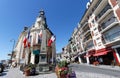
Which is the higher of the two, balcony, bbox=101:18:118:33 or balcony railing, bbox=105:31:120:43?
balcony, bbox=101:18:118:33

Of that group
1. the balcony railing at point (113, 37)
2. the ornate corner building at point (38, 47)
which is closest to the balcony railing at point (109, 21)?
the balcony railing at point (113, 37)

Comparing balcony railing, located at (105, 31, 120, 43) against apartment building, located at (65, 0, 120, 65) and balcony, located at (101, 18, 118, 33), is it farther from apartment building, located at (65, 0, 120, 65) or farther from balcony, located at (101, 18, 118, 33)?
balcony, located at (101, 18, 118, 33)

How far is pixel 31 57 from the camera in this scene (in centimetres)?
3139

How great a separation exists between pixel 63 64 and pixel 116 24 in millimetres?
20120

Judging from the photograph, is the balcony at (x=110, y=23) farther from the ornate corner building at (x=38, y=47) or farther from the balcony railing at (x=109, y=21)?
the ornate corner building at (x=38, y=47)

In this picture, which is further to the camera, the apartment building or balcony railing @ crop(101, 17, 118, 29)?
balcony railing @ crop(101, 17, 118, 29)

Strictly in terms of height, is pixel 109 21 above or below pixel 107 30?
above

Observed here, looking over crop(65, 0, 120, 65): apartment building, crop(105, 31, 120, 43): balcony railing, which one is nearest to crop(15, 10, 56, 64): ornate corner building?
crop(65, 0, 120, 65): apartment building

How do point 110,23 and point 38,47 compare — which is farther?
point 38,47

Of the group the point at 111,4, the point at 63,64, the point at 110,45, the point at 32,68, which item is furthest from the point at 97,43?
the point at 63,64

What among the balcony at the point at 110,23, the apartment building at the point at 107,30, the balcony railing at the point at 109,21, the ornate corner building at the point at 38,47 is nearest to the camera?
the apartment building at the point at 107,30

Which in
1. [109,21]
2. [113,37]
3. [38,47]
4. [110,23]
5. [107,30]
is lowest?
[38,47]

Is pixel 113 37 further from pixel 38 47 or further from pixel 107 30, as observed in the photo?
pixel 38 47

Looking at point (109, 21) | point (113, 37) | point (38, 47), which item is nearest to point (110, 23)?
point (109, 21)
